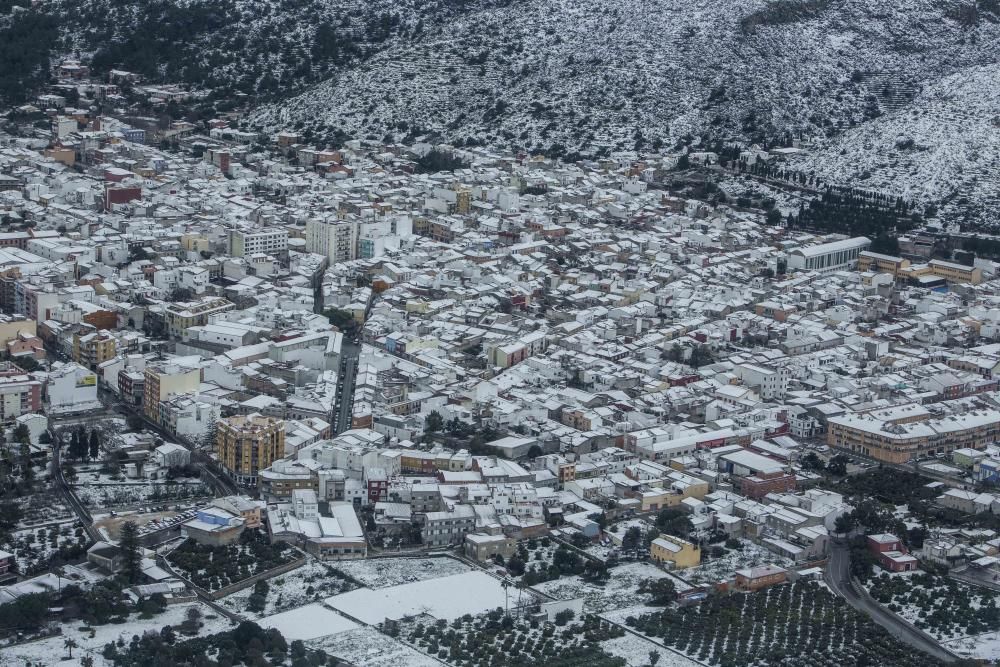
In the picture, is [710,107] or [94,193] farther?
[710,107]

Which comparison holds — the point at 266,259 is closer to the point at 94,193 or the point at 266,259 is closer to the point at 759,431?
the point at 94,193

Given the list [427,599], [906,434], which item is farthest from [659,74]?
[427,599]

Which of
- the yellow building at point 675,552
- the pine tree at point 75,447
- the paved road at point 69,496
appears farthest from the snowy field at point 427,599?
the pine tree at point 75,447

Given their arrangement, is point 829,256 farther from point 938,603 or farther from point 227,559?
point 227,559

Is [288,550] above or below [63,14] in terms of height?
below

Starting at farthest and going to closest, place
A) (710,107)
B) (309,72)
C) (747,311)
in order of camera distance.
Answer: (309,72)
(710,107)
(747,311)

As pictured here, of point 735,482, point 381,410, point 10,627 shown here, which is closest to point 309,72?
point 381,410

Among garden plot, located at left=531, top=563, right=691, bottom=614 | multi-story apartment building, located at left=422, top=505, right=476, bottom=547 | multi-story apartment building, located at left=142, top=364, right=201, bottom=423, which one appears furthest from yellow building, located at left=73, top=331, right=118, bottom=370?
garden plot, located at left=531, top=563, right=691, bottom=614

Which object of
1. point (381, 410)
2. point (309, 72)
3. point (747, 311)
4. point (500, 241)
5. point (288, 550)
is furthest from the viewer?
point (309, 72)
